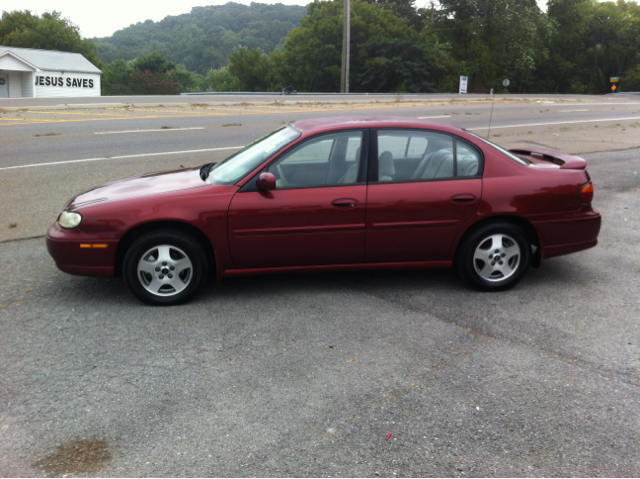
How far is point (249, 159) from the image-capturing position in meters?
5.45

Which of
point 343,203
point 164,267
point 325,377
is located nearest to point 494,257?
point 343,203

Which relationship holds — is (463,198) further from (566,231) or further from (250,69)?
(250,69)

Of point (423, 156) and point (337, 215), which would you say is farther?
point (423, 156)

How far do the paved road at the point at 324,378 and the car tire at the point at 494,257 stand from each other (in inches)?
6.0

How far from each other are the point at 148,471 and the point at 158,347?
4.54 ft

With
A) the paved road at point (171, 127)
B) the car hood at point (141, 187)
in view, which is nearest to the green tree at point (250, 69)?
the paved road at point (171, 127)

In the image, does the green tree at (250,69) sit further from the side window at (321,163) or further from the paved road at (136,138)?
the side window at (321,163)

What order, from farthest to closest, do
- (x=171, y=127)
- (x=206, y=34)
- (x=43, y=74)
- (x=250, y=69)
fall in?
(x=206, y=34) → (x=250, y=69) → (x=43, y=74) → (x=171, y=127)

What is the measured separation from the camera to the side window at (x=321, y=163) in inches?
202

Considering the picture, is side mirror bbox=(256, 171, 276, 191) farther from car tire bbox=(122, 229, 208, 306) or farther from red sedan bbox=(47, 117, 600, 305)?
car tire bbox=(122, 229, 208, 306)

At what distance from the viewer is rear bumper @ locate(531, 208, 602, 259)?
535 centimetres

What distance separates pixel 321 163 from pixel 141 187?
151 cm

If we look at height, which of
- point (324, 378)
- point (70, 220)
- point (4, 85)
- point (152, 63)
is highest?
Result: point (152, 63)

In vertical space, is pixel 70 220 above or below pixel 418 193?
below
